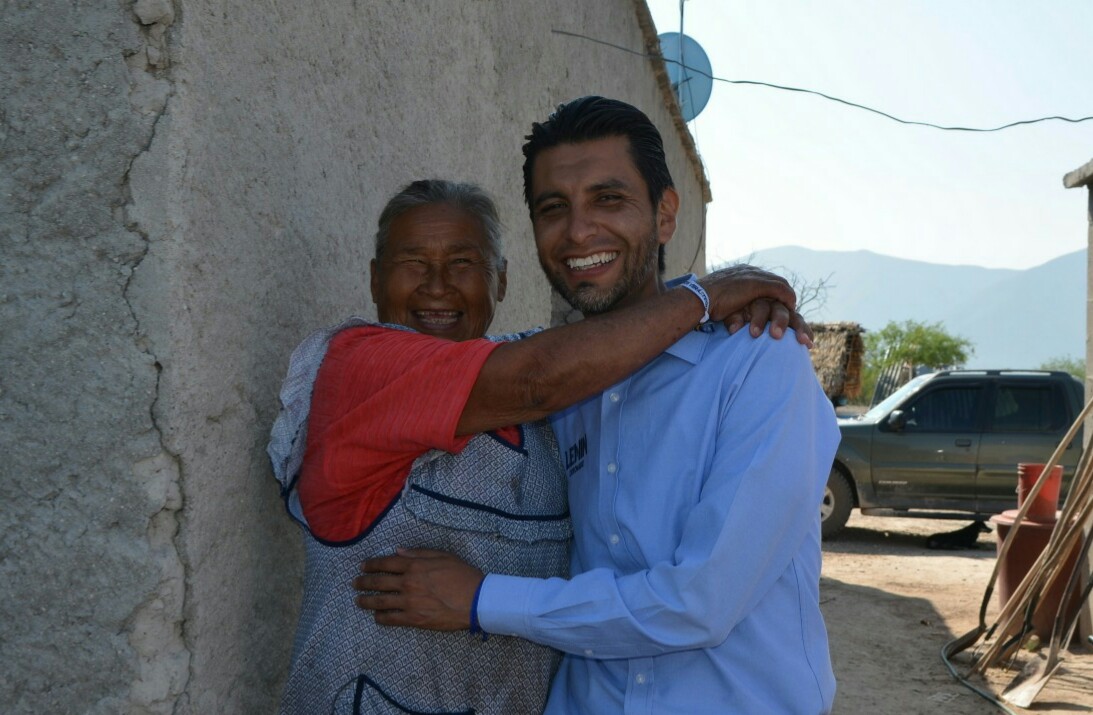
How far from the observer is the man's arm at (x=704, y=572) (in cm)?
146

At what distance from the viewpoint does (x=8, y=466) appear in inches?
62.6

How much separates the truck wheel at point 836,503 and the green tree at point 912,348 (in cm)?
3683

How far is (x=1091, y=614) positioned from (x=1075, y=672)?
76cm

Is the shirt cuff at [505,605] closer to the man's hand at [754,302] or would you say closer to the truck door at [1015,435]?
the man's hand at [754,302]

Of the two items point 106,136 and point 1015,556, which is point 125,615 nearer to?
point 106,136

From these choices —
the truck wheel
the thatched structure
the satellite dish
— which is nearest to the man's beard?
the satellite dish

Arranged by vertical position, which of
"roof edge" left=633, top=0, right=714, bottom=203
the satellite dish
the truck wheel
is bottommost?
the truck wheel

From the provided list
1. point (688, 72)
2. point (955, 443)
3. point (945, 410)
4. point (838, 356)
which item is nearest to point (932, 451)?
point (955, 443)

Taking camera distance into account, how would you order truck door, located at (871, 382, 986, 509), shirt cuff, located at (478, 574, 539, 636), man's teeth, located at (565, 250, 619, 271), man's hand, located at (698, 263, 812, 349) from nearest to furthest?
shirt cuff, located at (478, 574, 539, 636), man's hand, located at (698, 263, 812, 349), man's teeth, located at (565, 250, 619, 271), truck door, located at (871, 382, 986, 509)

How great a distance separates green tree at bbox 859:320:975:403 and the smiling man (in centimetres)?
4690

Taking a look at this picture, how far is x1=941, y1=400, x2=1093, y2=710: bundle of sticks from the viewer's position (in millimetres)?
5688

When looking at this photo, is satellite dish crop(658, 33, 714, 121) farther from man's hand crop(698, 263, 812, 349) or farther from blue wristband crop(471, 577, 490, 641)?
blue wristband crop(471, 577, 490, 641)

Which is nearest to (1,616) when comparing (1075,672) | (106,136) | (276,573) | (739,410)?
(276,573)

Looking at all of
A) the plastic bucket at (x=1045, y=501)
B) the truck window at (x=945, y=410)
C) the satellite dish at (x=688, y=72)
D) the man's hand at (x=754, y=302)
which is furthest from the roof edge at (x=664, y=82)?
the man's hand at (x=754, y=302)
